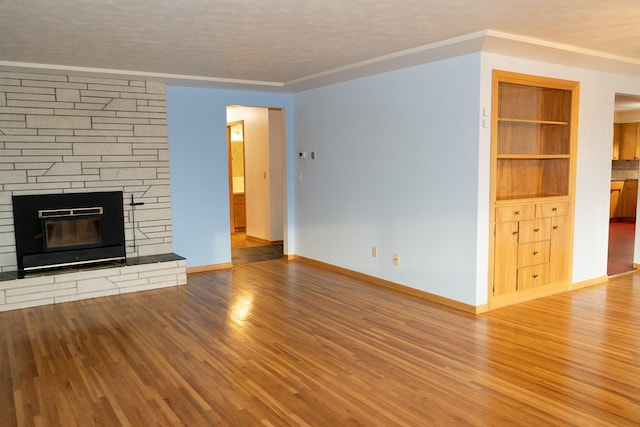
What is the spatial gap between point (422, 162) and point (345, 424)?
287 centimetres

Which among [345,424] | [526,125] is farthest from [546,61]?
[345,424]

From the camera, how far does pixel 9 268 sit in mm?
5039

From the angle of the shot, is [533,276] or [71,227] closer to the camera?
[533,276]

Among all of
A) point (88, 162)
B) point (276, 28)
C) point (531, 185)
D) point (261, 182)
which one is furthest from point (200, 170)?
point (531, 185)

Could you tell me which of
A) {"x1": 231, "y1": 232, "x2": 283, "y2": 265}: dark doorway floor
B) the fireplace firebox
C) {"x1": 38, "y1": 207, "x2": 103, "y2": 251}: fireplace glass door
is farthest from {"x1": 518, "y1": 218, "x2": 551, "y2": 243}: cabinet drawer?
{"x1": 38, "y1": 207, "x2": 103, "y2": 251}: fireplace glass door

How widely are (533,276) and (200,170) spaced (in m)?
3.96

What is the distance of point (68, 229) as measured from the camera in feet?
17.4

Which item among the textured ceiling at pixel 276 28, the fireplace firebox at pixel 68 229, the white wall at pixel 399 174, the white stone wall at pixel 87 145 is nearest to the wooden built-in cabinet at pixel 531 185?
the white wall at pixel 399 174

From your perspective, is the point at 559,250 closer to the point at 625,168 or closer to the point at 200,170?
the point at 200,170

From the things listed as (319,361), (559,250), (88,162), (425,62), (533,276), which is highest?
(425,62)

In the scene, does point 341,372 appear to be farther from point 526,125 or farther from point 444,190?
point 526,125

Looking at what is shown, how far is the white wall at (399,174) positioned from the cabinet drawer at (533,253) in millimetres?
637

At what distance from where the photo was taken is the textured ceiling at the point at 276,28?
308cm

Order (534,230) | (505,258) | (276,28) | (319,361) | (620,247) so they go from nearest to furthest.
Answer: (319,361)
(276,28)
(505,258)
(534,230)
(620,247)
